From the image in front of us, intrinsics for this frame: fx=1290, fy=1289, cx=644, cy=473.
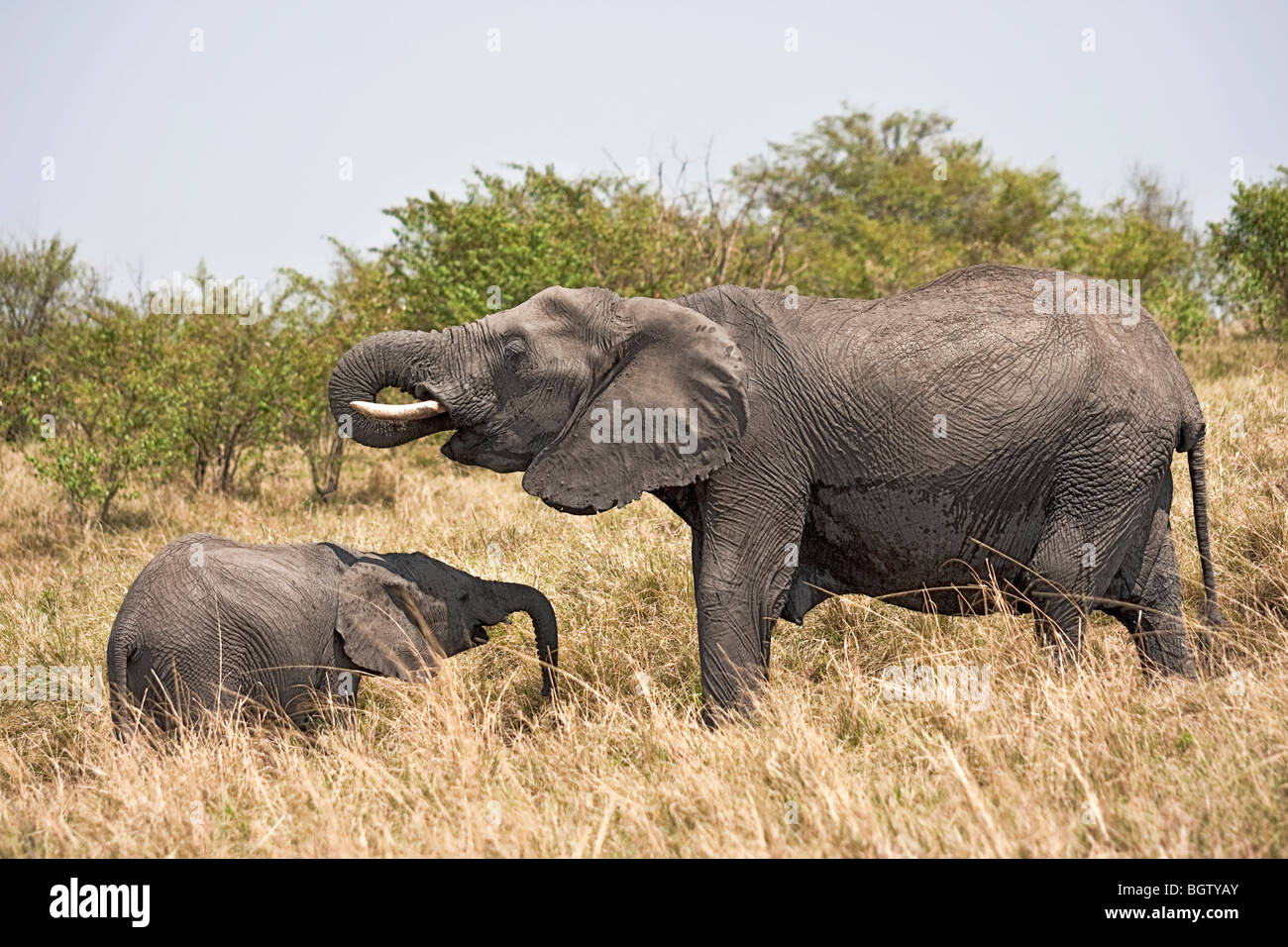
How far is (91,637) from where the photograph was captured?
759 cm

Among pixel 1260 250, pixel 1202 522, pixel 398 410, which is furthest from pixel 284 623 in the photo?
pixel 1260 250

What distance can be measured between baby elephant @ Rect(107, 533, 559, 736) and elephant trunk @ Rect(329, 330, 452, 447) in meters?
0.99

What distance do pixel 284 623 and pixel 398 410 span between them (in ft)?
4.16

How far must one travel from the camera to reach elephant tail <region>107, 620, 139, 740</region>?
554cm

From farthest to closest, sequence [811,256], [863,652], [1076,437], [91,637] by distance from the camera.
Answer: [811,256] → [91,637] → [863,652] → [1076,437]

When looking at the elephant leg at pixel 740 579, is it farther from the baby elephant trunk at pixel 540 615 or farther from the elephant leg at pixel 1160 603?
the elephant leg at pixel 1160 603

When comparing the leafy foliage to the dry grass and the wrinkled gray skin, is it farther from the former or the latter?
the wrinkled gray skin

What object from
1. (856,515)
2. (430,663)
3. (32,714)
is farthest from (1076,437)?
(32,714)

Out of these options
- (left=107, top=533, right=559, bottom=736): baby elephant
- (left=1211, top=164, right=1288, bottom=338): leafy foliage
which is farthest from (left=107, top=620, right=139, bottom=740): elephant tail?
(left=1211, top=164, right=1288, bottom=338): leafy foliage

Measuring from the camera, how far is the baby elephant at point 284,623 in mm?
5555

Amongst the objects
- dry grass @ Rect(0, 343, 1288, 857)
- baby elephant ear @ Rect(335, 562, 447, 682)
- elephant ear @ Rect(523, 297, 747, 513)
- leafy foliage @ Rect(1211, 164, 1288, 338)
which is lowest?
dry grass @ Rect(0, 343, 1288, 857)

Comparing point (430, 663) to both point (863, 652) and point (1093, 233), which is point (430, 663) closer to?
point (863, 652)
